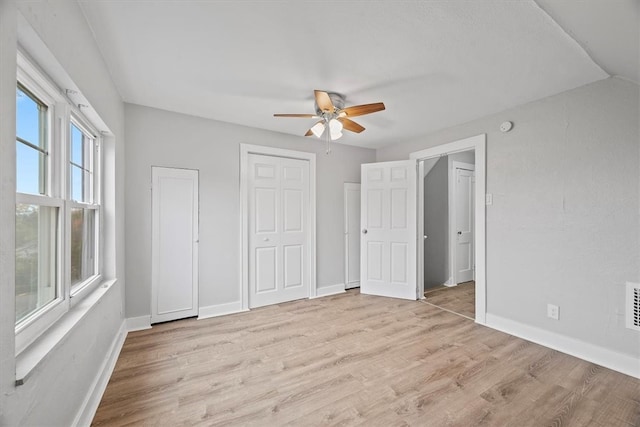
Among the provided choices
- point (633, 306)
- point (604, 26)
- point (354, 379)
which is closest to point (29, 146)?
point (354, 379)

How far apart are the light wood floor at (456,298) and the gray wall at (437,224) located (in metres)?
0.32

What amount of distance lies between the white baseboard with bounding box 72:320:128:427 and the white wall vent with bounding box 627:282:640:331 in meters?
3.86

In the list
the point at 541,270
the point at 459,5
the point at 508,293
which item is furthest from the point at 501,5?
the point at 508,293

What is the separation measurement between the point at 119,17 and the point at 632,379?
14.3ft

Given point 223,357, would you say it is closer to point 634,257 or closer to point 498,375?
point 498,375

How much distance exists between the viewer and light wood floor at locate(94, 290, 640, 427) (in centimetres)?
162

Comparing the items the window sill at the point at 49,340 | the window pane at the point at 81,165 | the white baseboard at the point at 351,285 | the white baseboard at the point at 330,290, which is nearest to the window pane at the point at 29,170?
the window pane at the point at 81,165

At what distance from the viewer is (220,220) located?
10.6 feet

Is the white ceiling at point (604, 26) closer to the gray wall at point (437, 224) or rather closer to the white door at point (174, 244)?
the gray wall at point (437, 224)

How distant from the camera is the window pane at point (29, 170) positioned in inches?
45.1

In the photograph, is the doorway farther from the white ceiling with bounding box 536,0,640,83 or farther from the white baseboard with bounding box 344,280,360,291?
the white ceiling with bounding box 536,0,640,83

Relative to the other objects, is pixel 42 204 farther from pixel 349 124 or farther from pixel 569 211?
pixel 569 211

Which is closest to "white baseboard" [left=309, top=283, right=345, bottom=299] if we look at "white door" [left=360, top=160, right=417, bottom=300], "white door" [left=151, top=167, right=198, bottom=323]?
"white door" [left=360, top=160, right=417, bottom=300]

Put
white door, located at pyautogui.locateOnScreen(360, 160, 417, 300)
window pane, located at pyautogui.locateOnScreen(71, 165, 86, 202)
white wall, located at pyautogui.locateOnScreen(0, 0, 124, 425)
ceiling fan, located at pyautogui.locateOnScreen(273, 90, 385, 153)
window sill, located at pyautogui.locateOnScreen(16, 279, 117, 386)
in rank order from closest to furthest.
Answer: white wall, located at pyautogui.locateOnScreen(0, 0, 124, 425) → window sill, located at pyautogui.locateOnScreen(16, 279, 117, 386) → window pane, located at pyautogui.locateOnScreen(71, 165, 86, 202) → ceiling fan, located at pyautogui.locateOnScreen(273, 90, 385, 153) → white door, located at pyautogui.locateOnScreen(360, 160, 417, 300)
